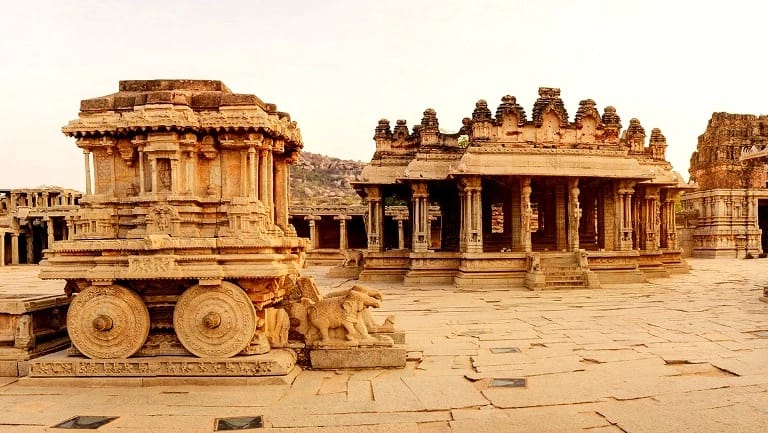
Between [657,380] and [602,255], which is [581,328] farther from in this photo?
[602,255]

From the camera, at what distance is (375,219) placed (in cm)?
1980

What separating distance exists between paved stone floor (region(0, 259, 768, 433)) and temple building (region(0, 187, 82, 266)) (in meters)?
27.6

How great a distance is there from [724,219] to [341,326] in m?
33.8

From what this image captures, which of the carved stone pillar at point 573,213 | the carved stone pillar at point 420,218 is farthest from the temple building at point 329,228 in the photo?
the carved stone pillar at point 573,213

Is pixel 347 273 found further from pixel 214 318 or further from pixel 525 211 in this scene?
pixel 214 318

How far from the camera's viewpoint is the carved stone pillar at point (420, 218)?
18.1 m

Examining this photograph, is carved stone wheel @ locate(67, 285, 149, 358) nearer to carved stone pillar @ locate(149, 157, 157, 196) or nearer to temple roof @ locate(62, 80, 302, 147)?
carved stone pillar @ locate(149, 157, 157, 196)

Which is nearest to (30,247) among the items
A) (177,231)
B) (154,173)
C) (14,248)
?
(14,248)

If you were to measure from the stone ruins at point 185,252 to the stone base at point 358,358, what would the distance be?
0.04m

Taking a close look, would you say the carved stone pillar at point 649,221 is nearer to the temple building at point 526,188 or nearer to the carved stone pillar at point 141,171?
the temple building at point 526,188

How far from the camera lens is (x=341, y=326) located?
6738 millimetres

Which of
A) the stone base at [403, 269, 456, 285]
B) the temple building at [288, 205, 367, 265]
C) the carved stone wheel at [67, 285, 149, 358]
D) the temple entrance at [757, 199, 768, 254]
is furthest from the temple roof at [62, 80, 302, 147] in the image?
the temple entrance at [757, 199, 768, 254]

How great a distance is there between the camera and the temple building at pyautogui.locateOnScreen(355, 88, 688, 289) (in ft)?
55.4

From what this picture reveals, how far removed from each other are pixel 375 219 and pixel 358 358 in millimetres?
13381
